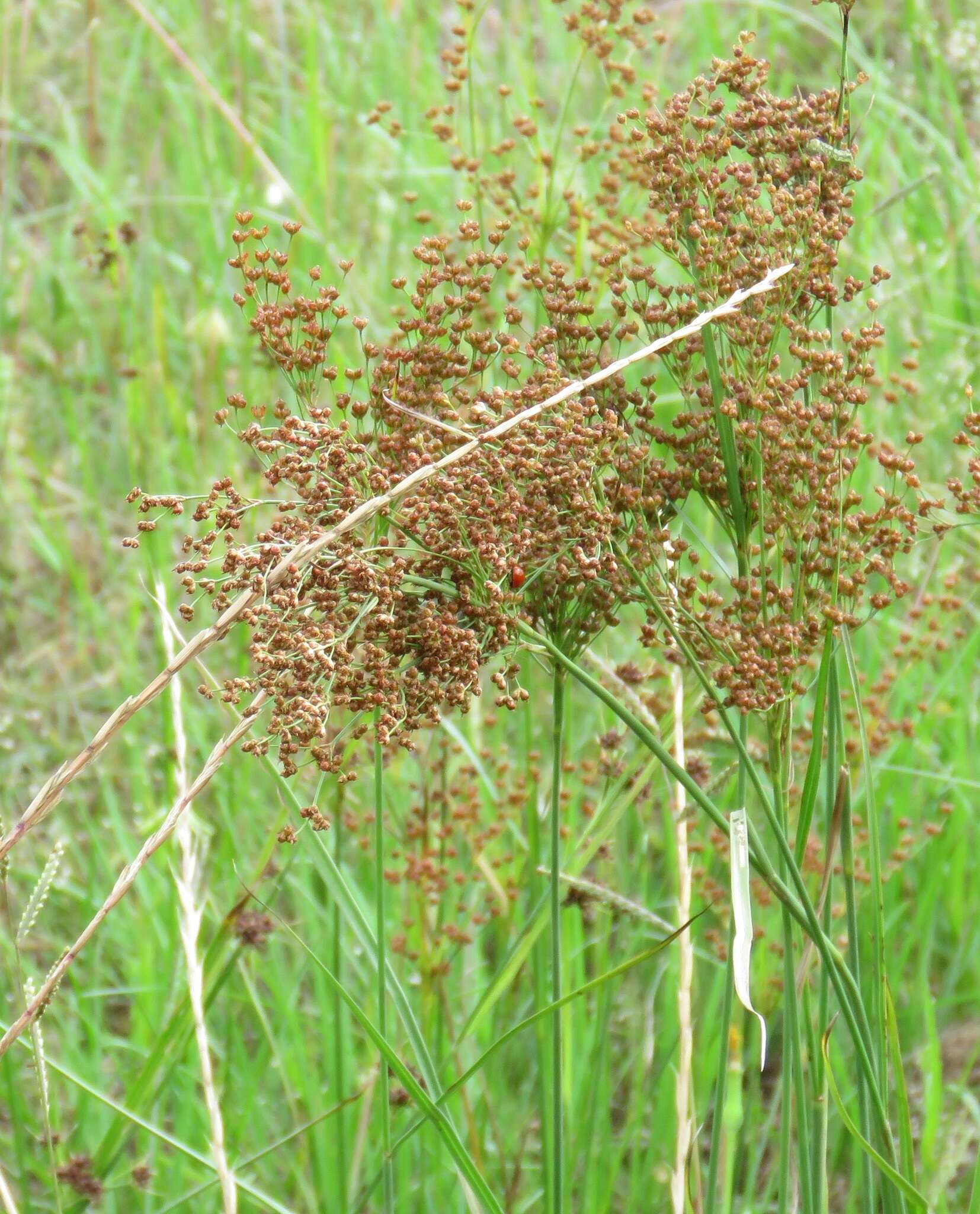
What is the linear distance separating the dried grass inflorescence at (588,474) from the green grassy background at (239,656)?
0.64 ft

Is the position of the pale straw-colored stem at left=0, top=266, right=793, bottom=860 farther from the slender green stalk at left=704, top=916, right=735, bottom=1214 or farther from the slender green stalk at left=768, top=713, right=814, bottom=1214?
the slender green stalk at left=704, top=916, right=735, bottom=1214

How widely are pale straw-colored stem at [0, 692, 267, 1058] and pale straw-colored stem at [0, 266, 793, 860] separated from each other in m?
0.07

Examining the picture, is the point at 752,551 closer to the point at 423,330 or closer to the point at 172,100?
the point at 423,330

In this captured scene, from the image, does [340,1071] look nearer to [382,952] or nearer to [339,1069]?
[339,1069]

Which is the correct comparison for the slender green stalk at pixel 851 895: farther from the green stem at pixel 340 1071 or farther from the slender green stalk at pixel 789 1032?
the green stem at pixel 340 1071

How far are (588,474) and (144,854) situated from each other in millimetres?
521

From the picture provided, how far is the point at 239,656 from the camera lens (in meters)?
3.08

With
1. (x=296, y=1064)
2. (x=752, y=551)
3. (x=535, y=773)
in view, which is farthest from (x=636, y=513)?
(x=296, y=1064)

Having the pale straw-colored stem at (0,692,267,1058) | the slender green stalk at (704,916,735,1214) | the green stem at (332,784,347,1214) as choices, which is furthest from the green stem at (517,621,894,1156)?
the green stem at (332,784,347,1214)

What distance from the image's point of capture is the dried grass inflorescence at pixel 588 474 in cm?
117

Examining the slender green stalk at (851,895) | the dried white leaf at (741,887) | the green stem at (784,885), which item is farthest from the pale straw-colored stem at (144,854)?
the slender green stalk at (851,895)

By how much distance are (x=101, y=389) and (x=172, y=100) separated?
1058 millimetres

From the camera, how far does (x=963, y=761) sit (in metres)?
2.87

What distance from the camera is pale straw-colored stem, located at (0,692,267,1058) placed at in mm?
1149
